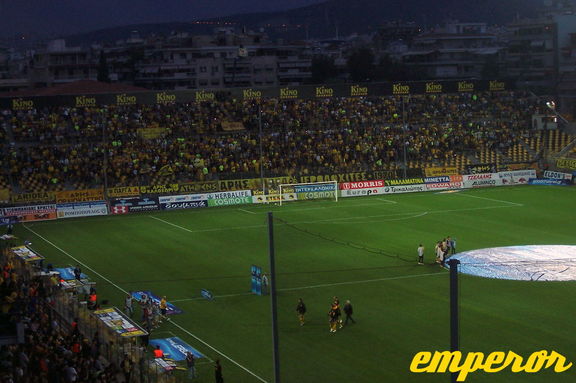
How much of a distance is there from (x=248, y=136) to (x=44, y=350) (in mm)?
53338

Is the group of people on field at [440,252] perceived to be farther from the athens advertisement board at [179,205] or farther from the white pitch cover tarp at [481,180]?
the white pitch cover tarp at [481,180]

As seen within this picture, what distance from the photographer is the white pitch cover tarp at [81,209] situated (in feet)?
210

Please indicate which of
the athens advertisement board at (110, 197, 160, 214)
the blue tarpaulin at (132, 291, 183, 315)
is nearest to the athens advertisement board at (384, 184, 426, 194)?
the athens advertisement board at (110, 197, 160, 214)

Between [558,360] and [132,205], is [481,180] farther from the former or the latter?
[558,360]

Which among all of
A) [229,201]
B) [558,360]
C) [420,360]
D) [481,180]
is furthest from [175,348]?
[481,180]

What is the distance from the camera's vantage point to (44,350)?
2553 centimetres

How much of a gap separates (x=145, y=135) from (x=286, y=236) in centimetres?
2503

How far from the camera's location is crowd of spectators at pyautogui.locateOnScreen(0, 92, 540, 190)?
2790 inches

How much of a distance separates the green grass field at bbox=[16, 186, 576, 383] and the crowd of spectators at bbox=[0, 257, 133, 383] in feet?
13.1

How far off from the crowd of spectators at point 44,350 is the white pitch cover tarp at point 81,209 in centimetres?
3050

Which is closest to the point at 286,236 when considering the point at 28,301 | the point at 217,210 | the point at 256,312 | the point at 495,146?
the point at 217,210

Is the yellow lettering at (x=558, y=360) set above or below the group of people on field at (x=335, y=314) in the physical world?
below

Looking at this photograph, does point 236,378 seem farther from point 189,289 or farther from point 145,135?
point 145,135

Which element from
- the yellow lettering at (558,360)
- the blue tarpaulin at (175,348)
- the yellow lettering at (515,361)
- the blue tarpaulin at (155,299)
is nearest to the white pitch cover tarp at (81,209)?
the blue tarpaulin at (155,299)
